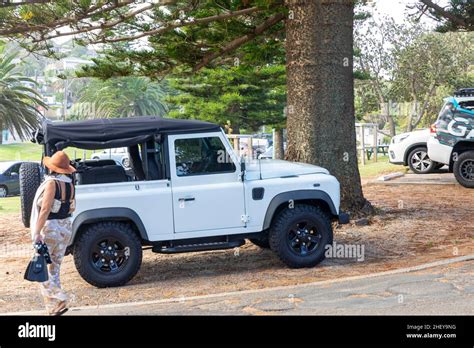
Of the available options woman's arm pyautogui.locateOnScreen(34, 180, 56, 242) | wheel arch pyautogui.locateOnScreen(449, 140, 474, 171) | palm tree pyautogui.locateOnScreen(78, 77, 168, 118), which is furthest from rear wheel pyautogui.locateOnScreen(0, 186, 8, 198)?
palm tree pyautogui.locateOnScreen(78, 77, 168, 118)

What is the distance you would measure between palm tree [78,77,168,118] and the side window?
2078 inches

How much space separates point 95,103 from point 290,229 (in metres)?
57.5

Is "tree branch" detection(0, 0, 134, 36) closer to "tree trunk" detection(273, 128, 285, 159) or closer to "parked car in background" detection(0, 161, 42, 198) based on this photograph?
"parked car in background" detection(0, 161, 42, 198)

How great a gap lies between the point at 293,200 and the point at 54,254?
3.25 metres

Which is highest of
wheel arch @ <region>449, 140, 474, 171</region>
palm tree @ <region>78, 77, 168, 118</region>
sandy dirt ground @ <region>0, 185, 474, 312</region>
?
palm tree @ <region>78, 77, 168, 118</region>

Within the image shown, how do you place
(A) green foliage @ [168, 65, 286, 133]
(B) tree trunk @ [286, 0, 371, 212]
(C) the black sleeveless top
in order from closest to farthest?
(C) the black sleeveless top
(B) tree trunk @ [286, 0, 371, 212]
(A) green foliage @ [168, 65, 286, 133]

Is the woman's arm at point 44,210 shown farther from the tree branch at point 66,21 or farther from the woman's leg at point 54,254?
the tree branch at point 66,21

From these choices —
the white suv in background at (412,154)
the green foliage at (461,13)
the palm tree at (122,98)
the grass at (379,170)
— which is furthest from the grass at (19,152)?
the green foliage at (461,13)

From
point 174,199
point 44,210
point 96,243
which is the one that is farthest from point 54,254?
point 174,199

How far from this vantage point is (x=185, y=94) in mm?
34281

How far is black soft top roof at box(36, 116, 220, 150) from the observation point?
919 cm

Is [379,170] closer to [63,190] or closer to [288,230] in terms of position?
[288,230]
